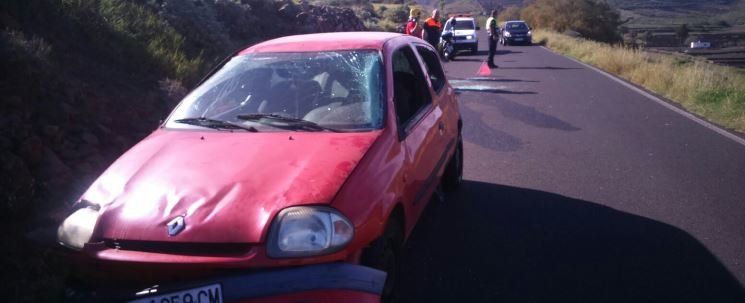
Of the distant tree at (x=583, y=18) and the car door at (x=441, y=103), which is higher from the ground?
the car door at (x=441, y=103)

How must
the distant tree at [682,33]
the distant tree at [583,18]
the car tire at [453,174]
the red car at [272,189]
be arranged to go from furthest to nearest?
the distant tree at [583,18] < the distant tree at [682,33] < the car tire at [453,174] < the red car at [272,189]

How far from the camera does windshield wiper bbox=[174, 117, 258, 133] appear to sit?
4.25m

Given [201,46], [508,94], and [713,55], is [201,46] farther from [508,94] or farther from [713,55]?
[713,55]

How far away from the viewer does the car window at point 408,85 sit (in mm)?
4828

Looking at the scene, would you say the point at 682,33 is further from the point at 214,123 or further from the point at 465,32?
the point at 214,123

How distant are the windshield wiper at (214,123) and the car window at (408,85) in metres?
1.10

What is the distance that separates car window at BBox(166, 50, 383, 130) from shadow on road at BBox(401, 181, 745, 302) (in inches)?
47.5

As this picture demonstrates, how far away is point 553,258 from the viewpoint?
15.5ft

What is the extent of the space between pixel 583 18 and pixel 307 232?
57.3 m

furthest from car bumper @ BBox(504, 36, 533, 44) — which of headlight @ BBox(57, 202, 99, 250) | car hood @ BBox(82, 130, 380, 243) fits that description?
headlight @ BBox(57, 202, 99, 250)

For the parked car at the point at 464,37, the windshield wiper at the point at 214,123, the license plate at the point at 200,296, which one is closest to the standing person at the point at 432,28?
the parked car at the point at 464,37

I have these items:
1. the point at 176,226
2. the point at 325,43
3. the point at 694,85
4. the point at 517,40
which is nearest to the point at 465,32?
the point at 517,40

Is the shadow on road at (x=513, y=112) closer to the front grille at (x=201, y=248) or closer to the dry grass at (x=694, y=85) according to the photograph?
the dry grass at (x=694, y=85)

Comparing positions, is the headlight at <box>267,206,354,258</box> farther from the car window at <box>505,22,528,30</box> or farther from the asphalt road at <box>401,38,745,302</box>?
the car window at <box>505,22,528,30</box>
